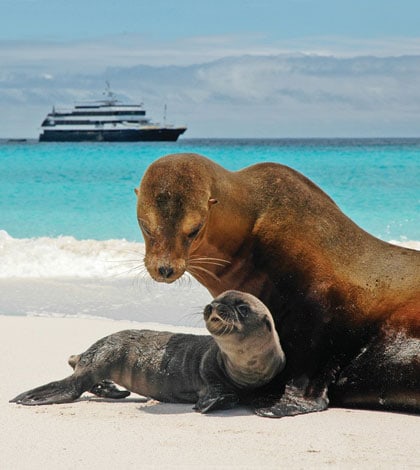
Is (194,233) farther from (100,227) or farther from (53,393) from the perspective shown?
(100,227)

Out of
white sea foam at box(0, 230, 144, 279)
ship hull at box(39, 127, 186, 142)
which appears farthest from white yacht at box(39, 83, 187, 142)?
white sea foam at box(0, 230, 144, 279)

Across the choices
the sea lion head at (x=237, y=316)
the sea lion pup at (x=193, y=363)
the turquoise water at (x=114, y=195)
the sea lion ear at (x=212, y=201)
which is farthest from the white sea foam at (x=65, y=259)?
the sea lion head at (x=237, y=316)

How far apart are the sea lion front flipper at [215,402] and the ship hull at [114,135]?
303 ft

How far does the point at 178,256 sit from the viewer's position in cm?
624

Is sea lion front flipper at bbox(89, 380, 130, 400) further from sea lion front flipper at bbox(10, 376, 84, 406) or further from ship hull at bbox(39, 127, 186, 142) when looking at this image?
ship hull at bbox(39, 127, 186, 142)

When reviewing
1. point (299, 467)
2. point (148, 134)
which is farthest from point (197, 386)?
point (148, 134)

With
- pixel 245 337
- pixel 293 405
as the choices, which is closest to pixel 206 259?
pixel 245 337

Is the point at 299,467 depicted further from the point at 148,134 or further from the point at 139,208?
the point at 148,134

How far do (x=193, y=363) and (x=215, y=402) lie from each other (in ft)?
1.60

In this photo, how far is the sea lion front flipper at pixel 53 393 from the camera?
6734 millimetres

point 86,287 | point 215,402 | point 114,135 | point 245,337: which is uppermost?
point 245,337

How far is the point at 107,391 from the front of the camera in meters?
7.10

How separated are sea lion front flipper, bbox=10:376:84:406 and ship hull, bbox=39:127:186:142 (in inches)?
3620

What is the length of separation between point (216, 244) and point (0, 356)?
8.52 feet
